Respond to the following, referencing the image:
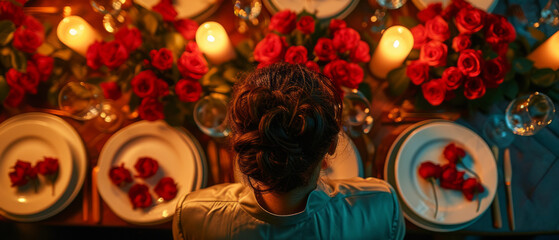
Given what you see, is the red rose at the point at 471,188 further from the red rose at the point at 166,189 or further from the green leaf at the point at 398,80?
the red rose at the point at 166,189

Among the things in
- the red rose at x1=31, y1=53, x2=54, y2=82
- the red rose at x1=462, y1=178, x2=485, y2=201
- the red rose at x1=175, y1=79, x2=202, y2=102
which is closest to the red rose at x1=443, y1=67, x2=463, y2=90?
the red rose at x1=462, y1=178, x2=485, y2=201

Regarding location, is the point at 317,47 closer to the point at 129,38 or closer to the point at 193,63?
the point at 193,63

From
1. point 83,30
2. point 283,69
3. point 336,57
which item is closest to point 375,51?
point 336,57

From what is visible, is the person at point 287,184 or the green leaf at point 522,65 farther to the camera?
the green leaf at point 522,65

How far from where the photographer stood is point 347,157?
99cm

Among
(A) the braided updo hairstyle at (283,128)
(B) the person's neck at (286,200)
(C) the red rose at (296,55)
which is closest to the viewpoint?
(A) the braided updo hairstyle at (283,128)

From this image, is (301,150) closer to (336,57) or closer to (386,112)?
(336,57)

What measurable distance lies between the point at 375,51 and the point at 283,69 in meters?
0.56

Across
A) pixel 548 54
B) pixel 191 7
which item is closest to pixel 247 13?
pixel 191 7

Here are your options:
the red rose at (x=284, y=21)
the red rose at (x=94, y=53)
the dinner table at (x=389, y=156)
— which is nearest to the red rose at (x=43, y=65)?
the dinner table at (x=389, y=156)

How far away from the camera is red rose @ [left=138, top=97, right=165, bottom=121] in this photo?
3.08 feet

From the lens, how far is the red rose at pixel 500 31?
968 mm

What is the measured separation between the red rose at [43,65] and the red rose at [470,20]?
5.06 ft

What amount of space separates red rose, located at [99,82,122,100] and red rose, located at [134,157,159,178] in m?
0.25
